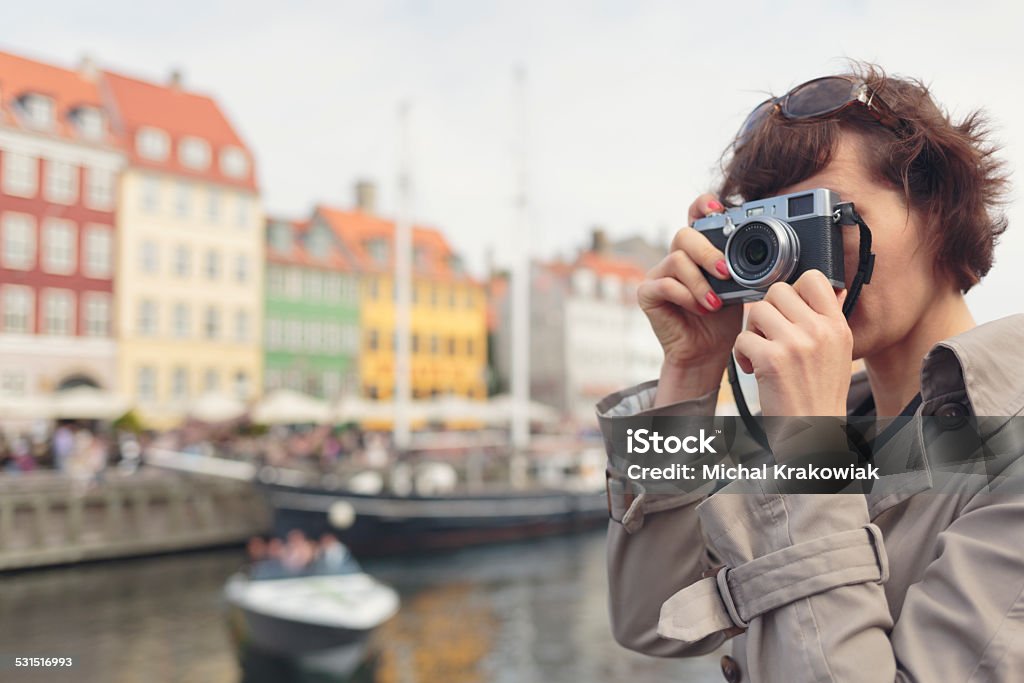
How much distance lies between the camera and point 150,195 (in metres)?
20.0

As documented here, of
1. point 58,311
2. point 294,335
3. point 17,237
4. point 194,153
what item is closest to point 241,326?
point 294,335

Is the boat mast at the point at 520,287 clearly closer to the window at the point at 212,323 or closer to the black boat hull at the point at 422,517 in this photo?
the black boat hull at the point at 422,517

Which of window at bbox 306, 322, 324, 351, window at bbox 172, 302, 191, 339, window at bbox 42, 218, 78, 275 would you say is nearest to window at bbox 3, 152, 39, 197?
window at bbox 42, 218, 78, 275

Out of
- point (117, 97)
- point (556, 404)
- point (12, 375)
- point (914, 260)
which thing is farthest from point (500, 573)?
point (556, 404)

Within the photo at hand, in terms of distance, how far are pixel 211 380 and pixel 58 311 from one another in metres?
17.4

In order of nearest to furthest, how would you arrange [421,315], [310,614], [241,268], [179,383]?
1. [310,614]
2. [179,383]
3. [241,268]
4. [421,315]

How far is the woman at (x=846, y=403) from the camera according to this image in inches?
26.9

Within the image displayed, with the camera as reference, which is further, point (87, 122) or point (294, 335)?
point (294, 335)

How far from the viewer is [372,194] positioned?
120 feet

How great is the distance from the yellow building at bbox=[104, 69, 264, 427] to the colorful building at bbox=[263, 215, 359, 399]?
1.02 metres

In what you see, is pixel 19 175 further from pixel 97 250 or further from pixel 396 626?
pixel 396 626

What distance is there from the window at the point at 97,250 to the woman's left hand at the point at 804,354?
997 cm

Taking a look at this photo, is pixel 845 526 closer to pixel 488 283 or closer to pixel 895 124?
pixel 895 124

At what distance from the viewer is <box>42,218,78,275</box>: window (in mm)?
7688
